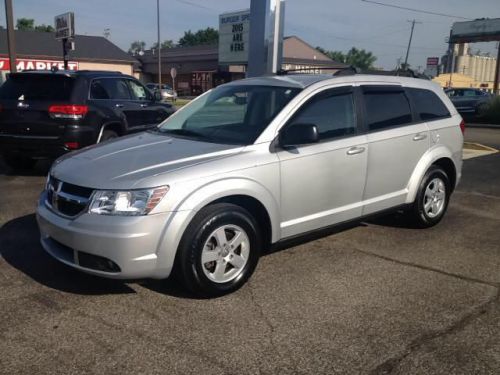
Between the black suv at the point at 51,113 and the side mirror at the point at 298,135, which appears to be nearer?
the side mirror at the point at 298,135

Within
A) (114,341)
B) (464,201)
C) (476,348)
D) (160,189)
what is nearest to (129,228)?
(160,189)

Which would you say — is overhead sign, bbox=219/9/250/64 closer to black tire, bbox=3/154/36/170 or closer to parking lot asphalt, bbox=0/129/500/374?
black tire, bbox=3/154/36/170

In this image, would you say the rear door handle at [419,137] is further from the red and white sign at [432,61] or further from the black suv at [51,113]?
the red and white sign at [432,61]

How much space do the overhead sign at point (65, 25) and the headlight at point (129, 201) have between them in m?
12.2

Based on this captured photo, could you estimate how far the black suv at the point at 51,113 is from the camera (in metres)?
7.93

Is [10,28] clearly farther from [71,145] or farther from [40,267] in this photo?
[40,267]

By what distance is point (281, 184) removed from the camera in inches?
168

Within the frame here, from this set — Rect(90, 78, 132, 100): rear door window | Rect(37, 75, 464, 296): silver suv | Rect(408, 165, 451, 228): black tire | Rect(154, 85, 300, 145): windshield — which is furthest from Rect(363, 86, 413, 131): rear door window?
Rect(90, 78, 132, 100): rear door window

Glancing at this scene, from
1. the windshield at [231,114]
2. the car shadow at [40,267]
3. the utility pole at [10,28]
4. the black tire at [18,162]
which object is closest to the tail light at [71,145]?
the black tire at [18,162]

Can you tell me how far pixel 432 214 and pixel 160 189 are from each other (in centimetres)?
358

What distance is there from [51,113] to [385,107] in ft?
16.9

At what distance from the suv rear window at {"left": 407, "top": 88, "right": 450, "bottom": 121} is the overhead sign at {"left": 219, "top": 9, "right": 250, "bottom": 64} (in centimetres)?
950

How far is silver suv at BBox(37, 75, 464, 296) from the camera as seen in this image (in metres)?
3.62

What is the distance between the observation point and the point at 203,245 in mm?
3787
